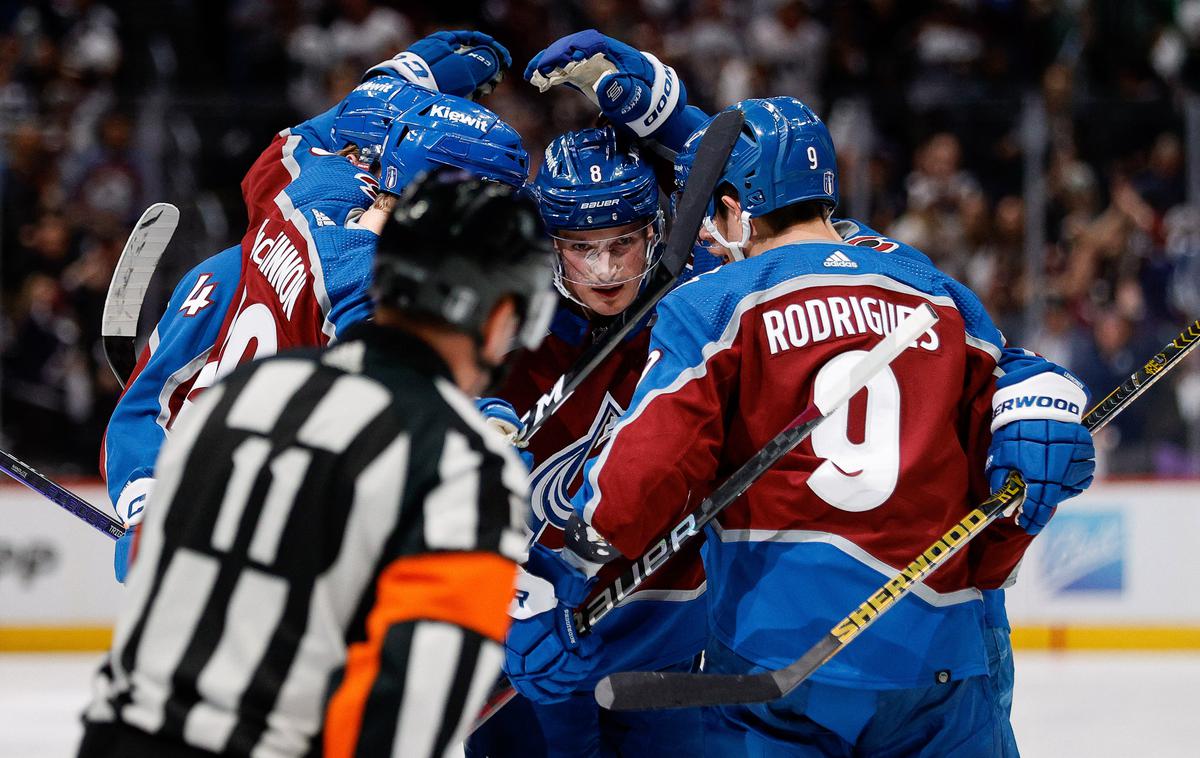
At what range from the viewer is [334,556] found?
1.36 metres

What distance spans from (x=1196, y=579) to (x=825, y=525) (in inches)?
189

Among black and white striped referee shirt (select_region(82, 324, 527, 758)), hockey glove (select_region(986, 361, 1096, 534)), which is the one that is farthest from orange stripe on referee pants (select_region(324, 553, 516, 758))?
hockey glove (select_region(986, 361, 1096, 534))

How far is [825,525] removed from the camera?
7.18 feet

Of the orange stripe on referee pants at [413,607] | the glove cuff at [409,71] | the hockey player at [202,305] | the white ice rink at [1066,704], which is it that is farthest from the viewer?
the white ice rink at [1066,704]

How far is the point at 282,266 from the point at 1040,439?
1.24 meters

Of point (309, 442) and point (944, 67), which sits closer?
point (309, 442)

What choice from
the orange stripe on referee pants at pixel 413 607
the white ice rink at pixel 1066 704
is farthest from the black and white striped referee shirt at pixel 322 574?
the white ice rink at pixel 1066 704

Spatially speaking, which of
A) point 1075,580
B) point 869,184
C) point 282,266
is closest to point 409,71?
point 282,266

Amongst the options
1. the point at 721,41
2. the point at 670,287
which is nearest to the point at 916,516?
the point at 670,287

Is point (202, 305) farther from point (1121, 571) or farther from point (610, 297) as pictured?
point (1121, 571)

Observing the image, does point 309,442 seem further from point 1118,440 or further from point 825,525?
point 1118,440

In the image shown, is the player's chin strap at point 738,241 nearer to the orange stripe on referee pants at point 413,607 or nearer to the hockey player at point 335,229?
the hockey player at point 335,229

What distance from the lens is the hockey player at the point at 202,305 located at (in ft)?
9.61

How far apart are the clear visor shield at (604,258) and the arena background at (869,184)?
2.77 m
